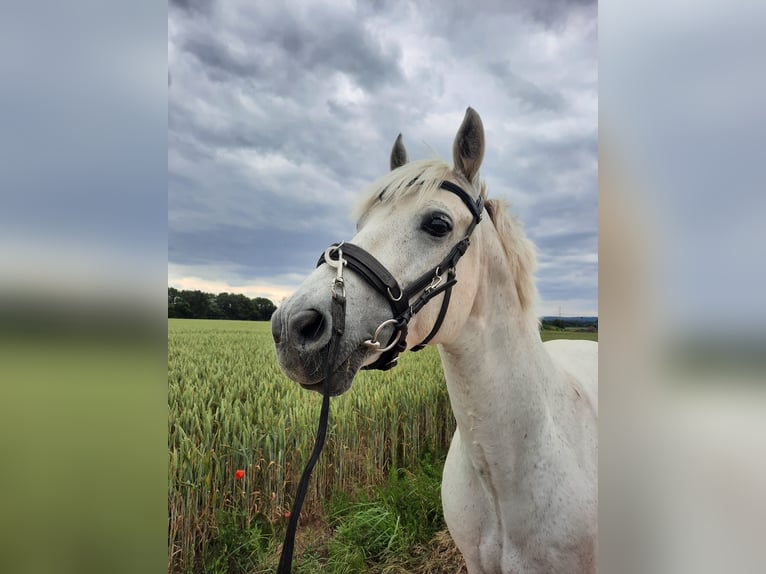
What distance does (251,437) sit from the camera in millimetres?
1995

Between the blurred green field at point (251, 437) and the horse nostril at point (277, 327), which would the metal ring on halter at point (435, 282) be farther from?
the blurred green field at point (251, 437)

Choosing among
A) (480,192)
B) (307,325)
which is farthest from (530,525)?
(480,192)

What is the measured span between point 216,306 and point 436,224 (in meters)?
1.27

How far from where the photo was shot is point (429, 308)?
1.19m

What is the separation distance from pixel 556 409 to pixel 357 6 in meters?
1.90

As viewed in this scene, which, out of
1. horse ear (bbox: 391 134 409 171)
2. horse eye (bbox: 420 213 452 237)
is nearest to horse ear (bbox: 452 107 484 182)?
horse eye (bbox: 420 213 452 237)

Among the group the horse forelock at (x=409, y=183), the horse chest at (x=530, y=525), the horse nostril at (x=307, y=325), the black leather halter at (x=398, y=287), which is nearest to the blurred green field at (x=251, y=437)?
the horse chest at (x=530, y=525)

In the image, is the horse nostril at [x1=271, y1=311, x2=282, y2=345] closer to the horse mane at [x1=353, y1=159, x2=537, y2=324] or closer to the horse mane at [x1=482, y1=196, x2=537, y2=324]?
the horse mane at [x1=353, y1=159, x2=537, y2=324]

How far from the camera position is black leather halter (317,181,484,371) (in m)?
1.10

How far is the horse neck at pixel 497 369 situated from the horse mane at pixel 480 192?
0.15 feet
